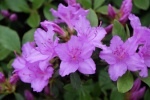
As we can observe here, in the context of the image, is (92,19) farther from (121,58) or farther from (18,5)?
(18,5)

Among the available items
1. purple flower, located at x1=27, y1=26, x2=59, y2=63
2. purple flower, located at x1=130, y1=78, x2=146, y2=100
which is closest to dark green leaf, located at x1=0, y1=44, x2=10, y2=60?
purple flower, located at x1=27, y1=26, x2=59, y2=63

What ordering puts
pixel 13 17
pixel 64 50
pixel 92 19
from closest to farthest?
pixel 64 50 < pixel 92 19 < pixel 13 17

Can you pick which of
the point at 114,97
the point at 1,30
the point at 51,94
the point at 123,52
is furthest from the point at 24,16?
the point at 123,52

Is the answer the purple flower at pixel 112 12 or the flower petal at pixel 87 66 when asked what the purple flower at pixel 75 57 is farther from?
the purple flower at pixel 112 12

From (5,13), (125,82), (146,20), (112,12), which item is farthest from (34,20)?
(125,82)

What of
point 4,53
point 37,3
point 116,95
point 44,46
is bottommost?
point 116,95
